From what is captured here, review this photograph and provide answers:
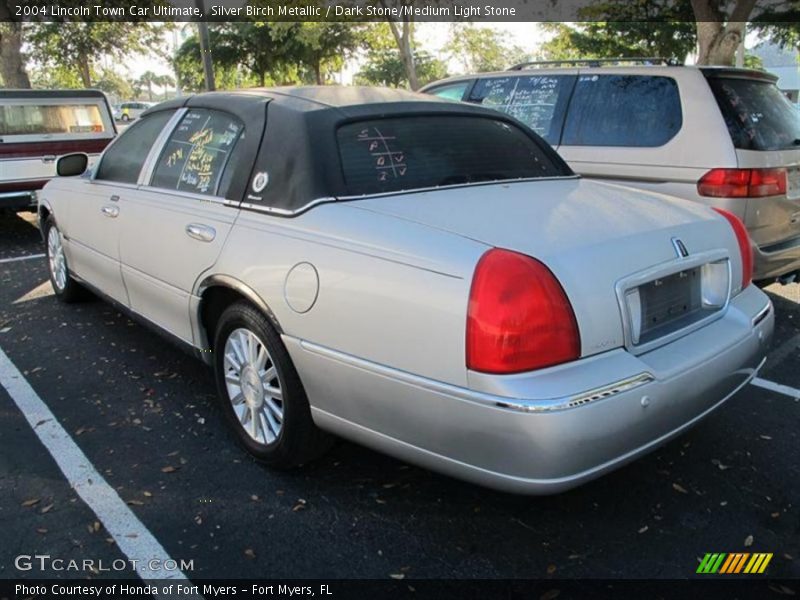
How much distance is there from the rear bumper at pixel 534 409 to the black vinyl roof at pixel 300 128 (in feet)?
2.15

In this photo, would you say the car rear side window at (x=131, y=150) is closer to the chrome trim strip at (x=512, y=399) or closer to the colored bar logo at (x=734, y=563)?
the chrome trim strip at (x=512, y=399)

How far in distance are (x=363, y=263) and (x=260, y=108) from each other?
1171mm

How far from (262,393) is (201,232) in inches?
32.2

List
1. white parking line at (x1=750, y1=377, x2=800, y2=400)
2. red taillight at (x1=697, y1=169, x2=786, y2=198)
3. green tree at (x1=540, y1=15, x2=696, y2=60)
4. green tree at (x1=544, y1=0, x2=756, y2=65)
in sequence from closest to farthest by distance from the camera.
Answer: white parking line at (x1=750, y1=377, x2=800, y2=400) → red taillight at (x1=697, y1=169, x2=786, y2=198) → green tree at (x1=544, y1=0, x2=756, y2=65) → green tree at (x1=540, y1=15, x2=696, y2=60)

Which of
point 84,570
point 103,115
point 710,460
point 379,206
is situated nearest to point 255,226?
point 379,206

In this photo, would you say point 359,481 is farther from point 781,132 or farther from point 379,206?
point 781,132

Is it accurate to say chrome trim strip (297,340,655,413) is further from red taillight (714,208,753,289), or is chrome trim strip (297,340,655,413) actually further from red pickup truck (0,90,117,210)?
red pickup truck (0,90,117,210)

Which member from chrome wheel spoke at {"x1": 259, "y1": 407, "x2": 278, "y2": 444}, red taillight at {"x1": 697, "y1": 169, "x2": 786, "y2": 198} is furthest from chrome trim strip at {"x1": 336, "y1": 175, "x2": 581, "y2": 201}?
red taillight at {"x1": 697, "y1": 169, "x2": 786, "y2": 198}

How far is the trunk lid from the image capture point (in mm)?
2230

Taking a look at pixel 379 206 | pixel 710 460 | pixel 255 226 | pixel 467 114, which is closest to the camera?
pixel 379 206

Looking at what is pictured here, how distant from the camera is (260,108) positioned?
10.3 feet

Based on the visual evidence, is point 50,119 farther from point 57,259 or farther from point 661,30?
point 661,30

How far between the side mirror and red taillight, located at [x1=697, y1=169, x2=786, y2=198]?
4268mm

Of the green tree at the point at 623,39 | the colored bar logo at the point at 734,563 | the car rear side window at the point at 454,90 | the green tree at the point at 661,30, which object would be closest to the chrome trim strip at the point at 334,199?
the colored bar logo at the point at 734,563
